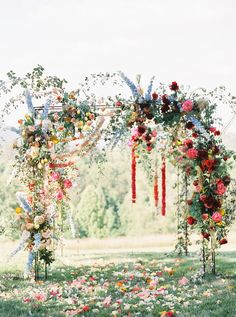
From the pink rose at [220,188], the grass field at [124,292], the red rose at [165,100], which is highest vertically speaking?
the red rose at [165,100]

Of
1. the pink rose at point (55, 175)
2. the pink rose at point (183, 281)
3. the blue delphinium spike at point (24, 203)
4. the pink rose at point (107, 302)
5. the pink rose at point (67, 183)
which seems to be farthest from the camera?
the pink rose at point (67, 183)

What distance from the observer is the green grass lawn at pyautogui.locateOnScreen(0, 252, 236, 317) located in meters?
9.80

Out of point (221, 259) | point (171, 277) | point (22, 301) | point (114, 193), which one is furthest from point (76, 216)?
point (22, 301)

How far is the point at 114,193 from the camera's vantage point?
51.9 metres

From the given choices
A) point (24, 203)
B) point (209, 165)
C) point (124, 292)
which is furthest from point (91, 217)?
point (209, 165)

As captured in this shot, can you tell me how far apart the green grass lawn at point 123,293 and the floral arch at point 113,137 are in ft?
2.85

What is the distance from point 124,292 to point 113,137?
11.7ft

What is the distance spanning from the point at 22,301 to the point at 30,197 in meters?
3.14

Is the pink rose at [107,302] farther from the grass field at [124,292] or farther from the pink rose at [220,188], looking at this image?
the pink rose at [220,188]

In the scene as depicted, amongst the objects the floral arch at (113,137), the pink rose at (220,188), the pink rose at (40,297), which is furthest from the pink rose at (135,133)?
the pink rose at (40,297)

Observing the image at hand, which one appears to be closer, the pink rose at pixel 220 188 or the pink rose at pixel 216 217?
the pink rose at pixel 216 217

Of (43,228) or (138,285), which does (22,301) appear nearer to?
(43,228)

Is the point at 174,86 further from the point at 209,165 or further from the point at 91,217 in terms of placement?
the point at 91,217

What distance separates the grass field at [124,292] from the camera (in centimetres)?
979
